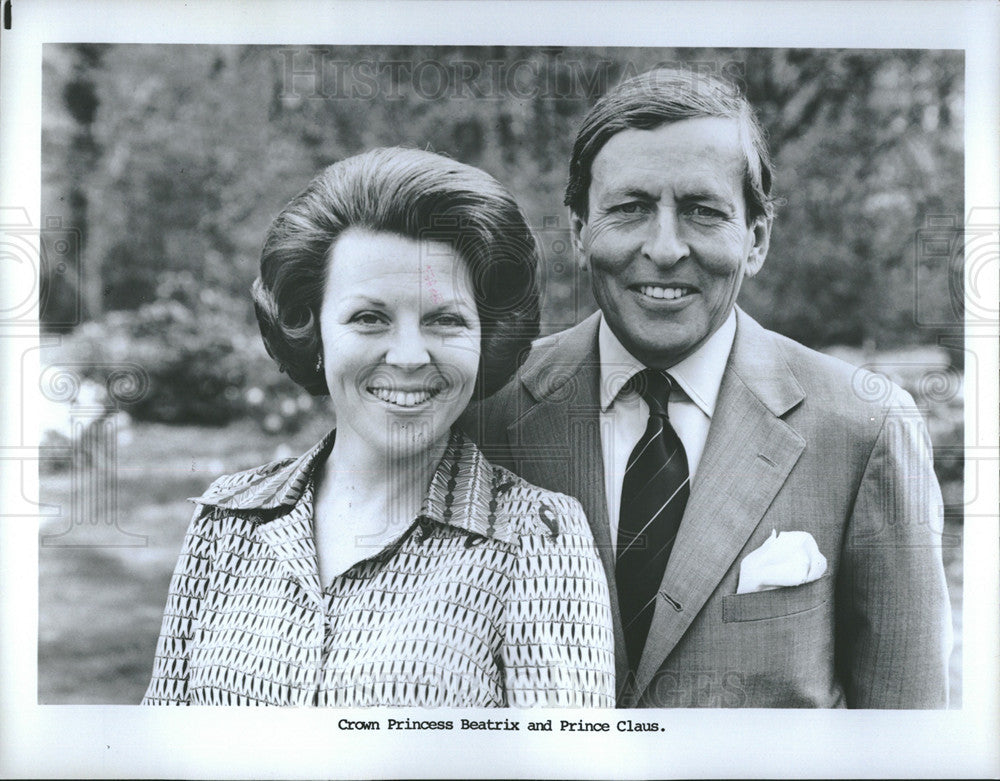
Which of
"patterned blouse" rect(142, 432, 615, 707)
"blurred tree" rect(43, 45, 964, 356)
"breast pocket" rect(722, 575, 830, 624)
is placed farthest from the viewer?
"blurred tree" rect(43, 45, 964, 356)

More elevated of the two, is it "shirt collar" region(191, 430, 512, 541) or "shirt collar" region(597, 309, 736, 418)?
"shirt collar" region(597, 309, 736, 418)

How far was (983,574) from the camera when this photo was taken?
3.62m

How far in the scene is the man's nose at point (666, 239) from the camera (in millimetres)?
3377

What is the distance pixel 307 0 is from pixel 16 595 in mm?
2443

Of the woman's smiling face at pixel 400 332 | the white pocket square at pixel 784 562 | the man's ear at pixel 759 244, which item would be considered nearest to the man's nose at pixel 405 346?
the woman's smiling face at pixel 400 332

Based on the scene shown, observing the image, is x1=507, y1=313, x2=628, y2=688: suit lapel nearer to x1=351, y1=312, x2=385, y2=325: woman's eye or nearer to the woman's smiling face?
the woman's smiling face

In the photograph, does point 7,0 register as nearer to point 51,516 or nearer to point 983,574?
point 51,516

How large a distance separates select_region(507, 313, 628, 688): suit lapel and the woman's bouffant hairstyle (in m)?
0.12

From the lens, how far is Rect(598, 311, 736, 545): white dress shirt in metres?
3.48

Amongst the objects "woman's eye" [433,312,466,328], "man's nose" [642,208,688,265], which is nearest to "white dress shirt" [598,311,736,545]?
"man's nose" [642,208,688,265]

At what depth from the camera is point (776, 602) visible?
3.42m

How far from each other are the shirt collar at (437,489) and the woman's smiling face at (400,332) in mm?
145

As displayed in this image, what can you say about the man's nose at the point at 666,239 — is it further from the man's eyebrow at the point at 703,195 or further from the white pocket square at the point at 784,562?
the white pocket square at the point at 784,562

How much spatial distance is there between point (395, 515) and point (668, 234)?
136 cm
